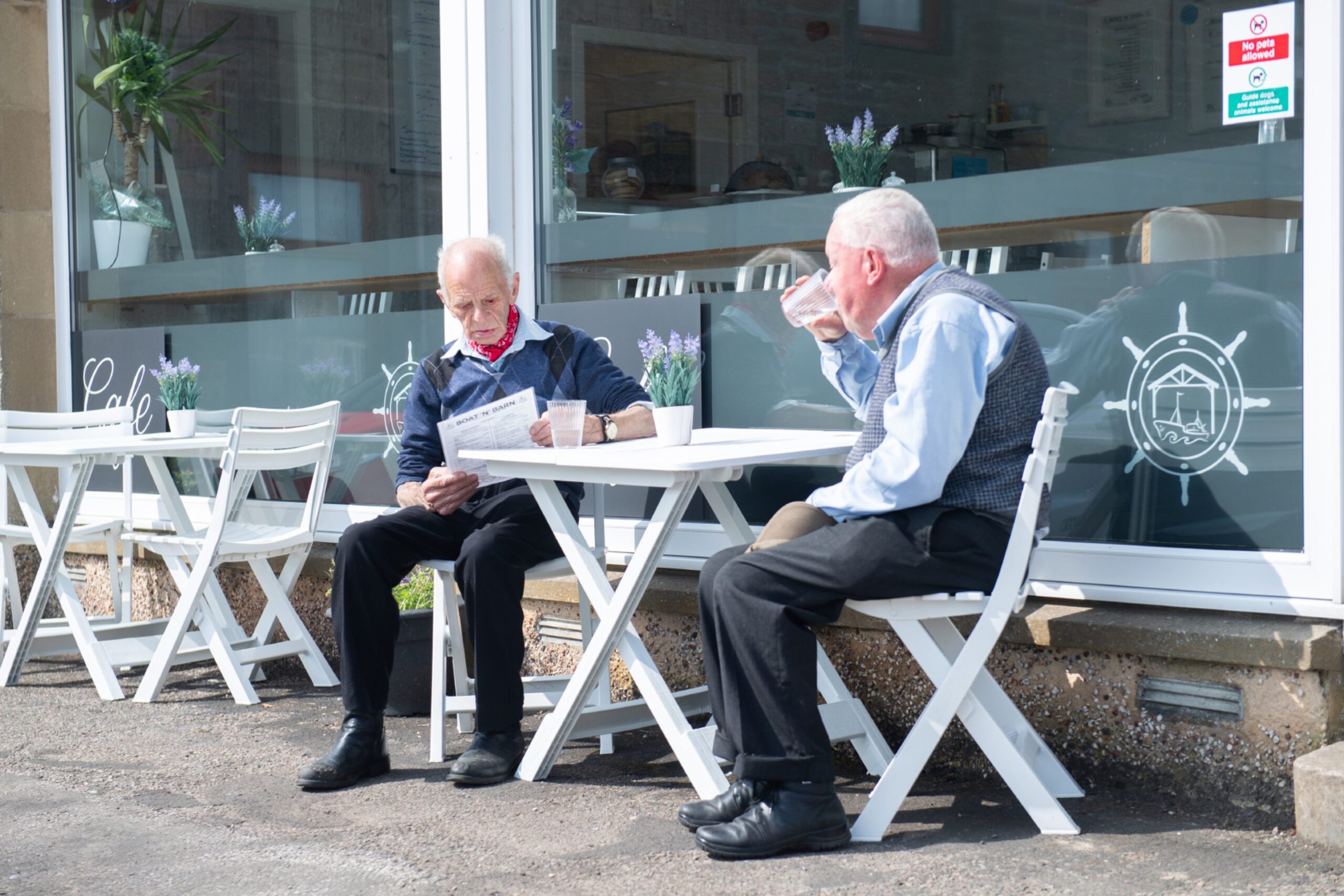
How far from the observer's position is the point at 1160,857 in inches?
118

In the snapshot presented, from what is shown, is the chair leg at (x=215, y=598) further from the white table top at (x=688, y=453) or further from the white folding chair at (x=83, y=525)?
the white table top at (x=688, y=453)

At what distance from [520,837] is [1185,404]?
196cm

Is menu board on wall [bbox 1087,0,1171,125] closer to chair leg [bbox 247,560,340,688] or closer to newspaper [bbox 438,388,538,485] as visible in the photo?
newspaper [bbox 438,388,538,485]

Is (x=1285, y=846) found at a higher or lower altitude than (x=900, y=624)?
lower

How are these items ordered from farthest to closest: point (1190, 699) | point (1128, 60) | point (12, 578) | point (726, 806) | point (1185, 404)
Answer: point (12, 578)
point (1128, 60)
point (1185, 404)
point (1190, 699)
point (726, 806)

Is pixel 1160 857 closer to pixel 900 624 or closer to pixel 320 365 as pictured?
pixel 900 624

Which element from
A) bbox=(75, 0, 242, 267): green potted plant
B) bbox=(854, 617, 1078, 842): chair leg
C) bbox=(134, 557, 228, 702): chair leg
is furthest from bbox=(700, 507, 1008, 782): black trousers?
bbox=(75, 0, 242, 267): green potted plant

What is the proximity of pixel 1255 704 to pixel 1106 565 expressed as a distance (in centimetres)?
52

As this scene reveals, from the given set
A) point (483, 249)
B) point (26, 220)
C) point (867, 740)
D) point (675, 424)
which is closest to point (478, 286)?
point (483, 249)

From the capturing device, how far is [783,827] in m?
3.01

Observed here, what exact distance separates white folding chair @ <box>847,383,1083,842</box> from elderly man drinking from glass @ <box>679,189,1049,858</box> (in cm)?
6

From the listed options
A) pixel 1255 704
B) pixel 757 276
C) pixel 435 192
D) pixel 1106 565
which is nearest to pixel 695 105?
pixel 757 276

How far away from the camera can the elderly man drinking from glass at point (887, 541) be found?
2961 mm

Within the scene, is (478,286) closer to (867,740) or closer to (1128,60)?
(867,740)
